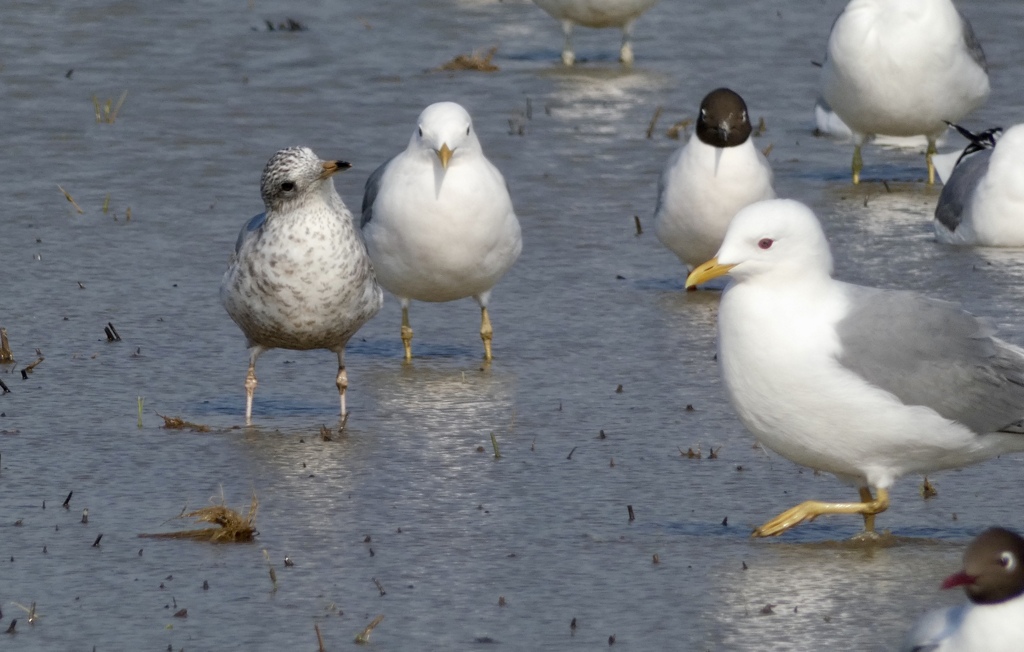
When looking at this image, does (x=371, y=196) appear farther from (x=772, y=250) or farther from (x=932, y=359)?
(x=932, y=359)

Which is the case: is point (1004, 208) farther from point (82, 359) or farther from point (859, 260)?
point (82, 359)

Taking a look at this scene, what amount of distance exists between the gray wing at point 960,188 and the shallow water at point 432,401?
8.4 inches

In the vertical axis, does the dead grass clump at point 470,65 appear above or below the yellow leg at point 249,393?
above

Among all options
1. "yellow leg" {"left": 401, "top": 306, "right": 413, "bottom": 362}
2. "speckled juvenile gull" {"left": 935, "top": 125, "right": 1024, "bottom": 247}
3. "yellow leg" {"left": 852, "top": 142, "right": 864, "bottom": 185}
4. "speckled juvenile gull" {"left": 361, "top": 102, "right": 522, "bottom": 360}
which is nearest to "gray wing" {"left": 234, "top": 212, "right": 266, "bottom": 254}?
"speckled juvenile gull" {"left": 361, "top": 102, "right": 522, "bottom": 360}

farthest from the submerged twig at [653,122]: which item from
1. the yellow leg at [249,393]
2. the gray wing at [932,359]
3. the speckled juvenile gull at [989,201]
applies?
the gray wing at [932,359]

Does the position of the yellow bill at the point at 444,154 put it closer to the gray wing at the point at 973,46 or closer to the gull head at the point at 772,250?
the gull head at the point at 772,250

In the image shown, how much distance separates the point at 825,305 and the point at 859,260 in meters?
4.73

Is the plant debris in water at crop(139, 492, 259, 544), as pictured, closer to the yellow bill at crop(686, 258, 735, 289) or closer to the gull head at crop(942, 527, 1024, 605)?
the yellow bill at crop(686, 258, 735, 289)

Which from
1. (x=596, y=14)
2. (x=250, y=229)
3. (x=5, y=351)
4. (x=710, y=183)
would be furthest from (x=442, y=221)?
(x=596, y=14)

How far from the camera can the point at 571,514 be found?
285 inches

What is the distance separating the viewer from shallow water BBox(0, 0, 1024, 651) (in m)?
6.28

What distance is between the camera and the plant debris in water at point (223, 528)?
6.84 meters

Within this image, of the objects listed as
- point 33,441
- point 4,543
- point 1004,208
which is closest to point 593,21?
point 1004,208

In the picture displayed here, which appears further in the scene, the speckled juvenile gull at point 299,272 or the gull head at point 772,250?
the speckled juvenile gull at point 299,272
